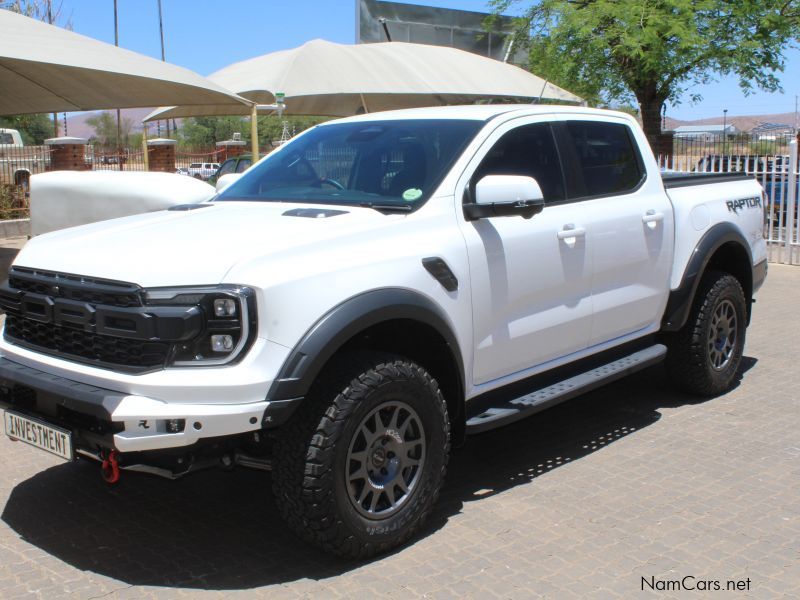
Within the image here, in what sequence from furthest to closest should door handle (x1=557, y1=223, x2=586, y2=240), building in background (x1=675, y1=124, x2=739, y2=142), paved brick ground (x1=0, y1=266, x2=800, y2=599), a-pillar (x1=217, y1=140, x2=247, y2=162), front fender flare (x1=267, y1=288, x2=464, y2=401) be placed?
a-pillar (x1=217, y1=140, x2=247, y2=162)
building in background (x1=675, y1=124, x2=739, y2=142)
door handle (x1=557, y1=223, x2=586, y2=240)
paved brick ground (x1=0, y1=266, x2=800, y2=599)
front fender flare (x1=267, y1=288, x2=464, y2=401)

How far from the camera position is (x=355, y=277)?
3.56 meters

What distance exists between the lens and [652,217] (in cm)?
527

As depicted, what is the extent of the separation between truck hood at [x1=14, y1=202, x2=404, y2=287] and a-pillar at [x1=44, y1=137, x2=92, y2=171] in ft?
57.0

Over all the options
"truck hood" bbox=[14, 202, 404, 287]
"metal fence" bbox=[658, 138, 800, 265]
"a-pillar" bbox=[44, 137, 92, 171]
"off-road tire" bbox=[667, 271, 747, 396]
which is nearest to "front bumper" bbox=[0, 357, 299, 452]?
"truck hood" bbox=[14, 202, 404, 287]

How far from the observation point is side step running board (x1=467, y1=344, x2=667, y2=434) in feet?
13.7

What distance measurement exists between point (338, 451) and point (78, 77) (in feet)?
34.3

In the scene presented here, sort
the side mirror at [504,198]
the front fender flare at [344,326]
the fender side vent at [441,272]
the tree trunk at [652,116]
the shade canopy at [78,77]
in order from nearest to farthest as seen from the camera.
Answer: the front fender flare at [344,326]
the fender side vent at [441,272]
the side mirror at [504,198]
the shade canopy at [78,77]
the tree trunk at [652,116]

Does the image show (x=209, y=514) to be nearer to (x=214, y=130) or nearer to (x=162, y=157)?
(x=162, y=157)

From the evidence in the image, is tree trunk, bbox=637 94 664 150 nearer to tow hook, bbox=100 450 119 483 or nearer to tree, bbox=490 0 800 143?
tree, bbox=490 0 800 143

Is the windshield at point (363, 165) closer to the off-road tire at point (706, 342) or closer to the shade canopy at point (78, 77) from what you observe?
the off-road tire at point (706, 342)

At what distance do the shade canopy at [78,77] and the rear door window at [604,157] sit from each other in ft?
23.3

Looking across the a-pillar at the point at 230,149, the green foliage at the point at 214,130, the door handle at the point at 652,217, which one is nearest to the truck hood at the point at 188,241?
the door handle at the point at 652,217

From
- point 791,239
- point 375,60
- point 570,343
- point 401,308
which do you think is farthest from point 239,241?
point 375,60

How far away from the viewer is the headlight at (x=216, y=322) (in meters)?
3.24
